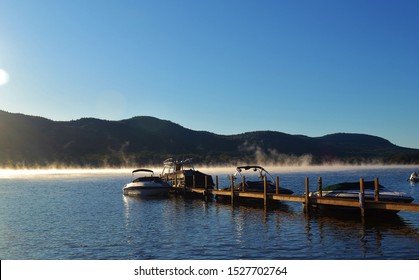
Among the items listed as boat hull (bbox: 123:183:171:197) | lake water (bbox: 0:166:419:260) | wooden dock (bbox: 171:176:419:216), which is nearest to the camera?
lake water (bbox: 0:166:419:260)

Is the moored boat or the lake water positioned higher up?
the moored boat

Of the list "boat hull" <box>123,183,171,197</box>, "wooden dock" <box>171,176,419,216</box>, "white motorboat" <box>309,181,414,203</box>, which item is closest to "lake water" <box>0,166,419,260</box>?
"wooden dock" <box>171,176,419,216</box>

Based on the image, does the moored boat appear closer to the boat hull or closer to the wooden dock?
the wooden dock

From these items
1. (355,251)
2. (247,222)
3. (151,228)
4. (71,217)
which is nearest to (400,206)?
(355,251)

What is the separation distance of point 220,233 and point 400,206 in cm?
1176

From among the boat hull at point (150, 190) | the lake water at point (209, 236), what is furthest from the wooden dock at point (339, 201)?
the boat hull at point (150, 190)

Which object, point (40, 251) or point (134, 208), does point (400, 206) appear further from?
point (134, 208)

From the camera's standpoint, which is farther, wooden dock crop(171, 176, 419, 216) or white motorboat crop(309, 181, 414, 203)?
white motorboat crop(309, 181, 414, 203)

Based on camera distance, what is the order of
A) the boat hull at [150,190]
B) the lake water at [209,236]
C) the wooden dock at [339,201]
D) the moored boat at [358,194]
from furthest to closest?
the boat hull at [150,190] → the moored boat at [358,194] → the wooden dock at [339,201] → the lake water at [209,236]

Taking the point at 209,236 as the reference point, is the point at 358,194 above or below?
above

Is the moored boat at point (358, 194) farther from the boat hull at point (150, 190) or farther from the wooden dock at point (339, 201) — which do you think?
the boat hull at point (150, 190)

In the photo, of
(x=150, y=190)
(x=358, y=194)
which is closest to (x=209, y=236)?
(x=358, y=194)

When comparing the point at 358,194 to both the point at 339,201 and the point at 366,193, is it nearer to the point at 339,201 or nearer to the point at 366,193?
the point at 366,193
